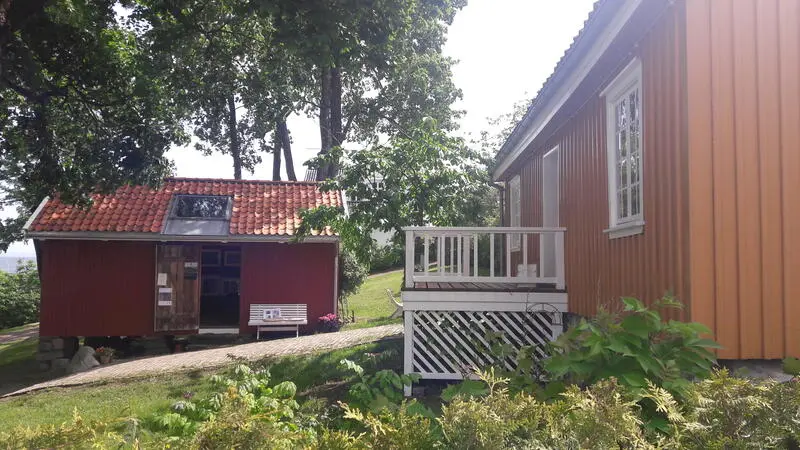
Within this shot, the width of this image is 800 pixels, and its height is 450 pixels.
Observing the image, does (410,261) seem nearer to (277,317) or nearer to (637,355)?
Answer: (637,355)

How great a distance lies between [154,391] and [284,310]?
5.69 metres

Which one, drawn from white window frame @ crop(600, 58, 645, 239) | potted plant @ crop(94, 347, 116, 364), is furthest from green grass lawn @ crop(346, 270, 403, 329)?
white window frame @ crop(600, 58, 645, 239)

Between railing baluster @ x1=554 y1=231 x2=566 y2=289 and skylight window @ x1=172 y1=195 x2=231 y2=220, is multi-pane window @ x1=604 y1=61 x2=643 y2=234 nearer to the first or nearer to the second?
railing baluster @ x1=554 y1=231 x2=566 y2=289

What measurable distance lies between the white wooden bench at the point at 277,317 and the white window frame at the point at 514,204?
18.0ft

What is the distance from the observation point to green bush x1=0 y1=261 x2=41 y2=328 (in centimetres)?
2317

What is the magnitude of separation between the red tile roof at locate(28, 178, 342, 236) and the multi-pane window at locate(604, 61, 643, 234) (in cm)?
842

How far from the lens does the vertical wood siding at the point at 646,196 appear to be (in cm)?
445

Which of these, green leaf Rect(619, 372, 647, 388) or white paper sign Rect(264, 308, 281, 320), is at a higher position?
green leaf Rect(619, 372, 647, 388)

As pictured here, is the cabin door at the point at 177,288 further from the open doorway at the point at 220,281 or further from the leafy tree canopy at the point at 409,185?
the leafy tree canopy at the point at 409,185

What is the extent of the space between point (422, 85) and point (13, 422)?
55.8ft

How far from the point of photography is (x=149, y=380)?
10047 millimetres

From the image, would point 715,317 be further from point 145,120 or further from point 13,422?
point 145,120

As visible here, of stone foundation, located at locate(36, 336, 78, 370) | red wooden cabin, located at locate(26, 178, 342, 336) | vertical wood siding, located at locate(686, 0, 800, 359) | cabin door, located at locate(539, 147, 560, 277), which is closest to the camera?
vertical wood siding, located at locate(686, 0, 800, 359)

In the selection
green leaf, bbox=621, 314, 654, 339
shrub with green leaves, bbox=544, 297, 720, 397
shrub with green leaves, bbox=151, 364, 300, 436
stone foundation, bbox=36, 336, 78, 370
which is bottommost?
stone foundation, bbox=36, 336, 78, 370
